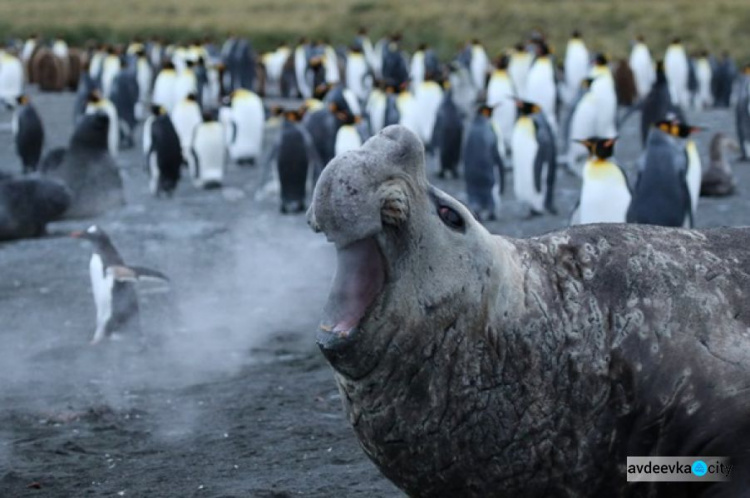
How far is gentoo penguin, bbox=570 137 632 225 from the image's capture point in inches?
485

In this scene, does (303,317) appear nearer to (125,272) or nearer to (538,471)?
(125,272)

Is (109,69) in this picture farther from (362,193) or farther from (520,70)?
(362,193)

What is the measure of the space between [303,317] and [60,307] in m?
2.05

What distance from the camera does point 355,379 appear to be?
120 inches

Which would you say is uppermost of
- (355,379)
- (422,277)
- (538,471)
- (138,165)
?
(422,277)

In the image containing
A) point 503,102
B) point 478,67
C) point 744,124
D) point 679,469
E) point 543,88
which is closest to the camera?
point 679,469

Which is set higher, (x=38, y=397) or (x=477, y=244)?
(x=477, y=244)

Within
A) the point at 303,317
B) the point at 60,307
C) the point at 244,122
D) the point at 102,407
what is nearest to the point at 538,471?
the point at 102,407

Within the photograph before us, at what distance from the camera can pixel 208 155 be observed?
18.5m

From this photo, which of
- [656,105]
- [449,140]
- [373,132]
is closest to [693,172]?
[449,140]

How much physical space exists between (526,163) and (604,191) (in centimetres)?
363

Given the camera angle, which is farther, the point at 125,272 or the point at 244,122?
the point at 244,122

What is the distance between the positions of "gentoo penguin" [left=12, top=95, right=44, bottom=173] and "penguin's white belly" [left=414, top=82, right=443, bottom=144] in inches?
236

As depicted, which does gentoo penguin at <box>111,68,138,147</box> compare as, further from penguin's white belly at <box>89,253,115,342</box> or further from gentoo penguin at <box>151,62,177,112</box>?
penguin's white belly at <box>89,253,115,342</box>
